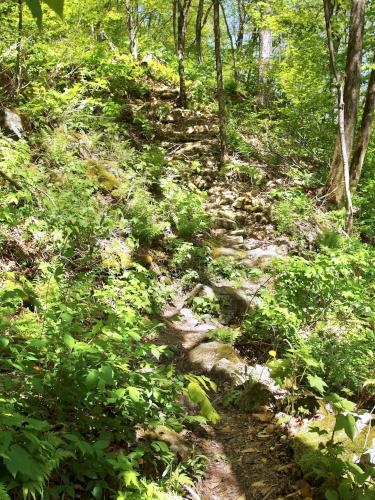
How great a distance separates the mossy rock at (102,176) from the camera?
283 inches

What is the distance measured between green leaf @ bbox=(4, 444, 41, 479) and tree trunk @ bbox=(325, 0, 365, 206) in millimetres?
8363

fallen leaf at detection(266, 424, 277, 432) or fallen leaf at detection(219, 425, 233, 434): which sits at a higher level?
fallen leaf at detection(266, 424, 277, 432)

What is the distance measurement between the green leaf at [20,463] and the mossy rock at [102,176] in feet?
18.5

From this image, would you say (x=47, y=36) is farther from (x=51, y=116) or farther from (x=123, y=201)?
(x=123, y=201)

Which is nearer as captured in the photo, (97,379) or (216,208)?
(97,379)

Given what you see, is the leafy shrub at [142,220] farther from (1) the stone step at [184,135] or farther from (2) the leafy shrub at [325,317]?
(1) the stone step at [184,135]

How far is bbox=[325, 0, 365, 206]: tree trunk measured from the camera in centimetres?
831

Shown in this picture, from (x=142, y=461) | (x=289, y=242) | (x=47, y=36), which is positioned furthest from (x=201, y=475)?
(x=47, y=36)

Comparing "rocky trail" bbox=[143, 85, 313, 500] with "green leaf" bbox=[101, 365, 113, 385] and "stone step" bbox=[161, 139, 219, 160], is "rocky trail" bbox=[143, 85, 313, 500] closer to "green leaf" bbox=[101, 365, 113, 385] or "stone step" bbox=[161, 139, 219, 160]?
"stone step" bbox=[161, 139, 219, 160]

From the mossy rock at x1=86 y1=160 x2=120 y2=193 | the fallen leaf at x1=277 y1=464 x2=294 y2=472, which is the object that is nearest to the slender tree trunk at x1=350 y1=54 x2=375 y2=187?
the mossy rock at x1=86 y1=160 x2=120 y2=193

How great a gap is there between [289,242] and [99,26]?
873cm

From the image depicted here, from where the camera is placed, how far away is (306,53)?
1098 cm

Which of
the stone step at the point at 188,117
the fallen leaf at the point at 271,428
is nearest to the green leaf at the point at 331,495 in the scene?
the fallen leaf at the point at 271,428

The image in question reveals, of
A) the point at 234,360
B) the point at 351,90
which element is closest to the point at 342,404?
the point at 234,360
